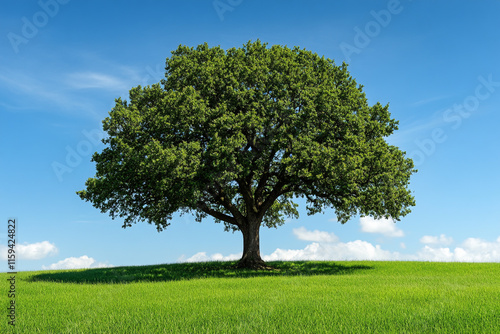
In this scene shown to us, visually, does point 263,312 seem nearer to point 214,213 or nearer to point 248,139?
point 248,139

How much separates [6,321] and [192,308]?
5.83m

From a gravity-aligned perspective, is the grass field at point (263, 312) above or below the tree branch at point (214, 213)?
below

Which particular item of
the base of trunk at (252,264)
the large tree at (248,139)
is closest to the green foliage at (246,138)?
the large tree at (248,139)

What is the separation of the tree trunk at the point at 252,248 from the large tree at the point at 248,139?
8cm

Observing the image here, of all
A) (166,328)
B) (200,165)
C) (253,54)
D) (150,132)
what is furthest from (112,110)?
(166,328)

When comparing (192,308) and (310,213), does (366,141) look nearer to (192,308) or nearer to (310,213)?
(310,213)

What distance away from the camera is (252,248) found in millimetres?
33688

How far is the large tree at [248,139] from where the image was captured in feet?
90.4

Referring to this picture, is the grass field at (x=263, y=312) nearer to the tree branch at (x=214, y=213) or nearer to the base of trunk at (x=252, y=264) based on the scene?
the base of trunk at (x=252, y=264)

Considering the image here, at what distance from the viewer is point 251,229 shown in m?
33.8

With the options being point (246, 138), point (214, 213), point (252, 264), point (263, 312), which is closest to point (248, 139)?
point (246, 138)

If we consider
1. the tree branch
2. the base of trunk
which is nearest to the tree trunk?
the base of trunk

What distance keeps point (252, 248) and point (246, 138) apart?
946 cm

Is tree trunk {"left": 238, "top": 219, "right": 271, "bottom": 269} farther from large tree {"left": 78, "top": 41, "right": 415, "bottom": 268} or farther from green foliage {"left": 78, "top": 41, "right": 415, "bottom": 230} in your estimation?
green foliage {"left": 78, "top": 41, "right": 415, "bottom": 230}
